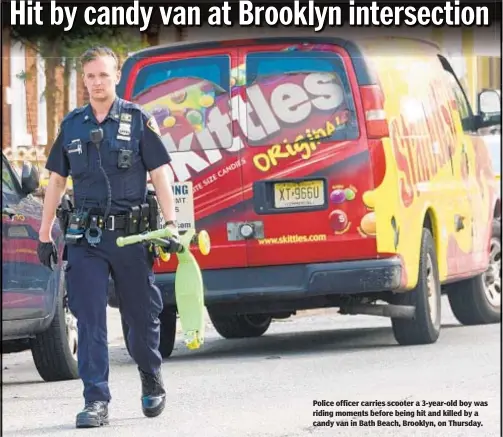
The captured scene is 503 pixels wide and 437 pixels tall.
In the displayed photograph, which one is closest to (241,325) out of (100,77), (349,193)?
(349,193)

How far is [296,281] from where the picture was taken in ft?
37.1

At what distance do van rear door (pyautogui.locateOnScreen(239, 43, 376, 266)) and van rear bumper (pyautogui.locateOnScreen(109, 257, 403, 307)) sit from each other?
0.27 ft

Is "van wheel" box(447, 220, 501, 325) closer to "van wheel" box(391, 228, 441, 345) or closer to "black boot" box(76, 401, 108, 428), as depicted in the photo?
"van wheel" box(391, 228, 441, 345)

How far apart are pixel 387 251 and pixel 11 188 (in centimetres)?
248

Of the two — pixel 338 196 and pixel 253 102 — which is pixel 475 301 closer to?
pixel 338 196

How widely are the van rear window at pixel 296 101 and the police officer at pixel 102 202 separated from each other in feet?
10.4

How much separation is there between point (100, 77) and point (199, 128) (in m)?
3.33

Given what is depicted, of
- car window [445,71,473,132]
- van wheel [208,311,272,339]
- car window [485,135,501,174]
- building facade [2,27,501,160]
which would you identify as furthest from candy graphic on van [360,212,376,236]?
car window [485,135,501,174]

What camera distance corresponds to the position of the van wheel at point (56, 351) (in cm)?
1063

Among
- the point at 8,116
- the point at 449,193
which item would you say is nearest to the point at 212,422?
the point at 449,193

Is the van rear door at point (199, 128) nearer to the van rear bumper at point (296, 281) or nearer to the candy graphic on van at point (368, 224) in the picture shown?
the van rear bumper at point (296, 281)

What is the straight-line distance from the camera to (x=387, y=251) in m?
11.3

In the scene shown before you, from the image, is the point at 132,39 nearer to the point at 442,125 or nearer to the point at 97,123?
the point at 442,125

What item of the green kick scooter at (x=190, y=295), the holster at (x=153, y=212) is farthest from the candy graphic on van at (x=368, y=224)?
the holster at (x=153, y=212)
